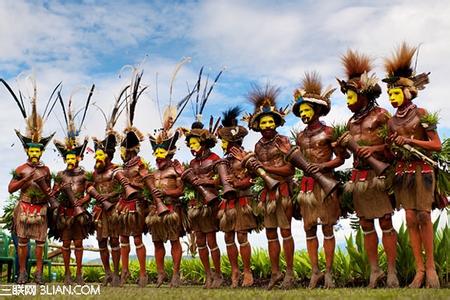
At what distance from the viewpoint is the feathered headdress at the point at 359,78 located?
6.13 m

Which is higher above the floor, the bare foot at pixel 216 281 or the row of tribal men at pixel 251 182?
the row of tribal men at pixel 251 182

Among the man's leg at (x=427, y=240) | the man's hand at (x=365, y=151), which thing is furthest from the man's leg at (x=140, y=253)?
the man's leg at (x=427, y=240)

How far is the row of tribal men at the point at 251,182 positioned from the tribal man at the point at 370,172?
0.01 m

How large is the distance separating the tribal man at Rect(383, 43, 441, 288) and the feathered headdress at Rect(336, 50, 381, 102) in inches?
9.6

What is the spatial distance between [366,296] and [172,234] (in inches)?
144

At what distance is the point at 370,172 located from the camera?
5988 millimetres

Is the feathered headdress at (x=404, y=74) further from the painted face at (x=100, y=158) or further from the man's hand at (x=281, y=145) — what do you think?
the painted face at (x=100, y=158)

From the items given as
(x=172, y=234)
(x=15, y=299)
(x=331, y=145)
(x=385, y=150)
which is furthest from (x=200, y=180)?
(x=15, y=299)

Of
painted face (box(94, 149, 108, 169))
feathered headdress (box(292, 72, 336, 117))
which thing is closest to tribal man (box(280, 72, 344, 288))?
feathered headdress (box(292, 72, 336, 117))

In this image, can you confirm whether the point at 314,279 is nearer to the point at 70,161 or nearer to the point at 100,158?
the point at 100,158

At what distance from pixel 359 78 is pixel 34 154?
522cm

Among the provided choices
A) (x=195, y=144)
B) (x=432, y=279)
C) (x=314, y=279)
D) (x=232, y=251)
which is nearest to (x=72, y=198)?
(x=195, y=144)

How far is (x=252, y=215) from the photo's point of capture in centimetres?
718

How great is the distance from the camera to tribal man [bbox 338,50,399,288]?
587cm
